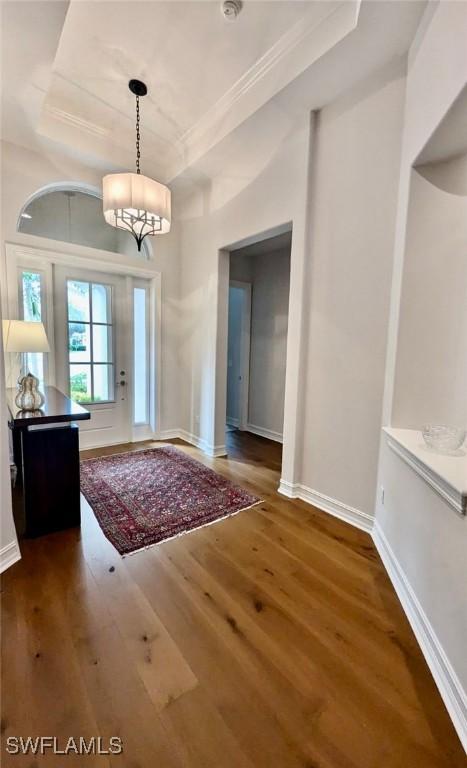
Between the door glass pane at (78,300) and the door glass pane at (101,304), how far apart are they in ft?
0.27

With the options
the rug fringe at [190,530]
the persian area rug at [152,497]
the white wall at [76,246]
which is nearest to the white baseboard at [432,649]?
the rug fringe at [190,530]

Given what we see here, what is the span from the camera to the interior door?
148 inches

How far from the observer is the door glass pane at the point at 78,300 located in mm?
3785

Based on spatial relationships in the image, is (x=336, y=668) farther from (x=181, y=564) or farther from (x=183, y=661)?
(x=181, y=564)

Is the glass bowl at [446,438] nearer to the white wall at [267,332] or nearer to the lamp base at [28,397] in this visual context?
the lamp base at [28,397]

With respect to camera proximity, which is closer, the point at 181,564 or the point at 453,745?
the point at 453,745

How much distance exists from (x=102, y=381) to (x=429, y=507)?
3.77m

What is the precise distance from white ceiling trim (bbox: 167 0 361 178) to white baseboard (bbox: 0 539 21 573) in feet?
12.0

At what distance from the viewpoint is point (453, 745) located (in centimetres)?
112

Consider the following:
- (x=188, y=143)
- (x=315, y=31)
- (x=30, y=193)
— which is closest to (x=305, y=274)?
(x=315, y=31)

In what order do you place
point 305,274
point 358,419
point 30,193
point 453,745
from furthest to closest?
point 30,193 < point 305,274 < point 358,419 < point 453,745

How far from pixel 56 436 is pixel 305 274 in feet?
7.67

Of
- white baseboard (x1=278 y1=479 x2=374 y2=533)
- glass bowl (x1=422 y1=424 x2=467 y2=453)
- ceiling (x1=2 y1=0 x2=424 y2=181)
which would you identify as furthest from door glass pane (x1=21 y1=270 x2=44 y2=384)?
glass bowl (x1=422 y1=424 x2=467 y2=453)

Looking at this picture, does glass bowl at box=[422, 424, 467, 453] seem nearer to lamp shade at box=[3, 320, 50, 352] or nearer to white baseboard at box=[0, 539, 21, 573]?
white baseboard at box=[0, 539, 21, 573]
